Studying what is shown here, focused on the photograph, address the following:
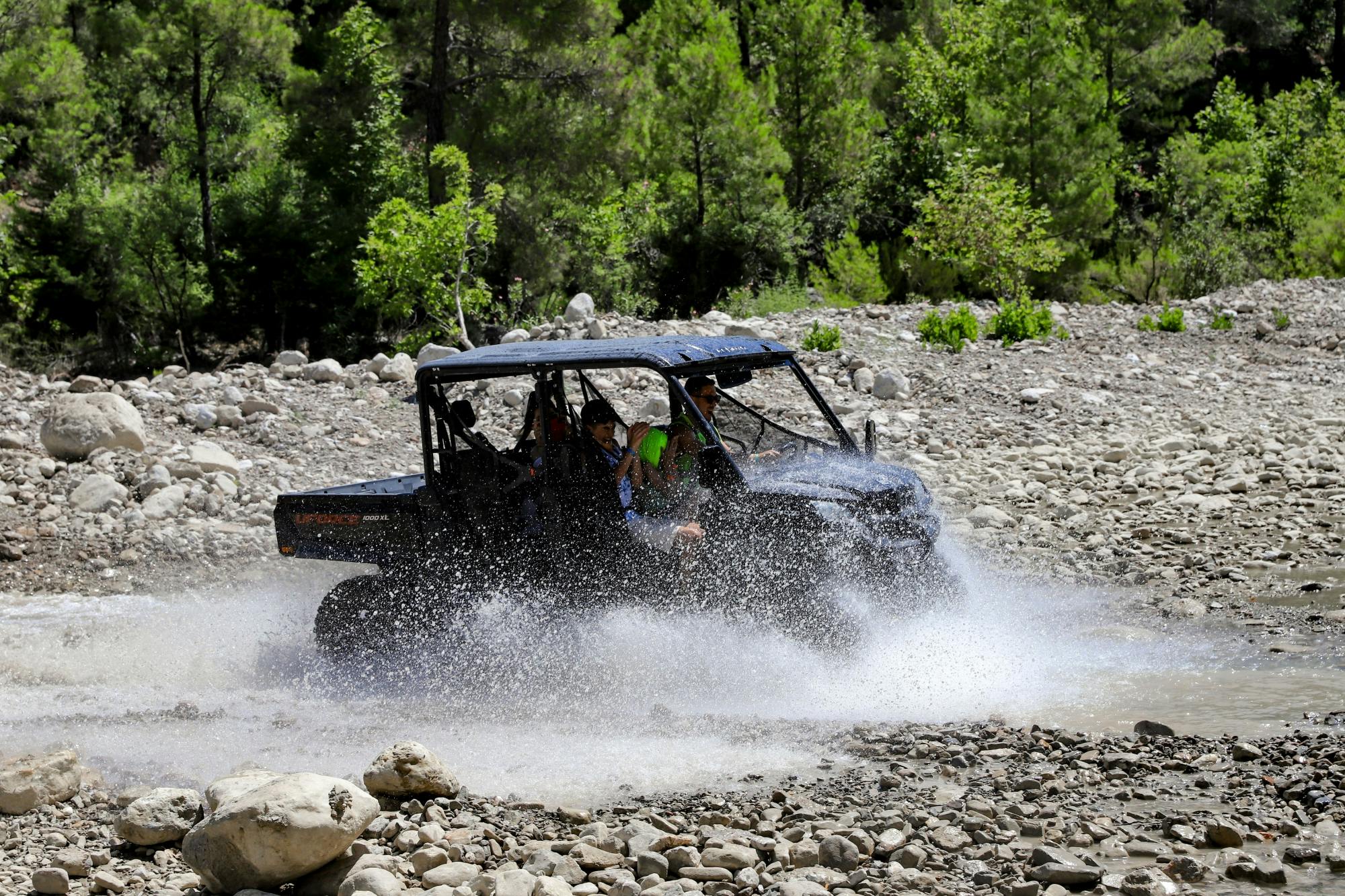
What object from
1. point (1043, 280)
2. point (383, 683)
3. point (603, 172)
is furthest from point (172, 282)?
point (383, 683)

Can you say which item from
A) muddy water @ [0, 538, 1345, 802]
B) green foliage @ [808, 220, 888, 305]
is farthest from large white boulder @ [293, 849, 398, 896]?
green foliage @ [808, 220, 888, 305]

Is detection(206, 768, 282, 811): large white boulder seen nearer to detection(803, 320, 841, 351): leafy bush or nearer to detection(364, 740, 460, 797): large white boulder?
detection(364, 740, 460, 797): large white boulder

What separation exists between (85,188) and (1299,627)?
29.8 metres

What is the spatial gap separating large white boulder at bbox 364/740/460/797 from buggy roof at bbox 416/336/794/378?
2.40 m

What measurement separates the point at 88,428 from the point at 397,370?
4.22 metres

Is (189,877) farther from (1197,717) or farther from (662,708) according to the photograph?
(1197,717)

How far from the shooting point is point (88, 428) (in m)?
12.3

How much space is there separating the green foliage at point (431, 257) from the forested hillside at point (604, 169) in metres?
0.14

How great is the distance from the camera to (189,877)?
4.47m

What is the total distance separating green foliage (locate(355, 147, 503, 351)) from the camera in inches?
761

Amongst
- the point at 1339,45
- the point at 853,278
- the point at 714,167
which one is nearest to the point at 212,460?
the point at 853,278

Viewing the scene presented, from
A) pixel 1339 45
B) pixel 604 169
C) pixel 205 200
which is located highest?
pixel 1339 45

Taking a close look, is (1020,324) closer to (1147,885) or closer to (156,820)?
(1147,885)

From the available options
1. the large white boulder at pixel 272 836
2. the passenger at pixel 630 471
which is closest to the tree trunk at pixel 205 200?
the passenger at pixel 630 471
